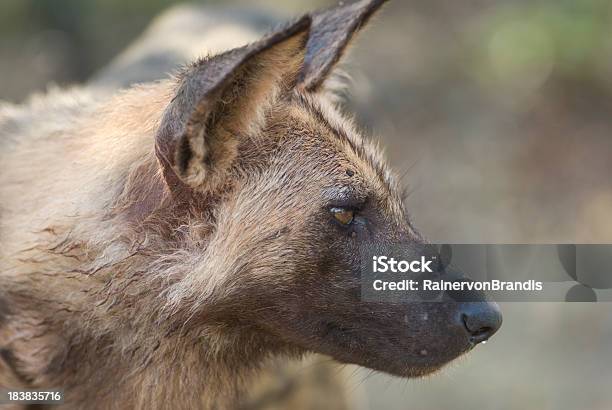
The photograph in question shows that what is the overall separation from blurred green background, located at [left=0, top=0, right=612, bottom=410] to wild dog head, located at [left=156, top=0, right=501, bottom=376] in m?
4.46

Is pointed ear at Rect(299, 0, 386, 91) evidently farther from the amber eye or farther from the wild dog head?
the amber eye

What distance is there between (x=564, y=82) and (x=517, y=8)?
3.46ft

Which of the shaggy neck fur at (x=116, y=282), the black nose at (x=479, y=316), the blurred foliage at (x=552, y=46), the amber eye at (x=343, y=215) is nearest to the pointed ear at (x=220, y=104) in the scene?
the shaggy neck fur at (x=116, y=282)

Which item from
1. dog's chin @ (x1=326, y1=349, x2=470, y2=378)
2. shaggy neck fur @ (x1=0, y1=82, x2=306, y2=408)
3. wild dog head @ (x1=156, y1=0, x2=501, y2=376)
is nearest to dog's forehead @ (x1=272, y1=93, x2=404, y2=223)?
wild dog head @ (x1=156, y1=0, x2=501, y2=376)

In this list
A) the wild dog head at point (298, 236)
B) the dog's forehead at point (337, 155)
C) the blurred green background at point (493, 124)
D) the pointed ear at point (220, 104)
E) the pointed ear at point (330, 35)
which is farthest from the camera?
the blurred green background at point (493, 124)

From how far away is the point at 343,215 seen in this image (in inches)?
131

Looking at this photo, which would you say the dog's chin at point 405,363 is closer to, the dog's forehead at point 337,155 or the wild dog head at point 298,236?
the wild dog head at point 298,236

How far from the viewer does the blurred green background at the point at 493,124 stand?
8.05 m

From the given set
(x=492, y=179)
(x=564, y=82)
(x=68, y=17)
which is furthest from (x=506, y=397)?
(x=68, y=17)

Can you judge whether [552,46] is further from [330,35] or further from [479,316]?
[479,316]

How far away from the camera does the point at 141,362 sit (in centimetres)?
344

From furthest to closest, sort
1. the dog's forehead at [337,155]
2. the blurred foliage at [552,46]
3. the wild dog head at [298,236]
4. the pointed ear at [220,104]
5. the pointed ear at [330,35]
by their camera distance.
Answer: the blurred foliage at [552,46], the pointed ear at [330,35], the dog's forehead at [337,155], the wild dog head at [298,236], the pointed ear at [220,104]

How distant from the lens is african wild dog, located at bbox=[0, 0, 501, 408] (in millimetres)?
3268

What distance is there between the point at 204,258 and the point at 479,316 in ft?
3.35
